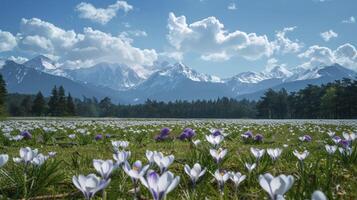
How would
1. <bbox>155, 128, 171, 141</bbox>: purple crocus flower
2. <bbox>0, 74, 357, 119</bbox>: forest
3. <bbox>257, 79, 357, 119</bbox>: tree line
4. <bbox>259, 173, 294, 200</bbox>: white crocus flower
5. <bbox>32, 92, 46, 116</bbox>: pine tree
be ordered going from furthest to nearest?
<bbox>32, 92, 46, 116</bbox>: pine tree, <bbox>0, 74, 357, 119</bbox>: forest, <bbox>257, 79, 357, 119</bbox>: tree line, <bbox>155, 128, 171, 141</bbox>: purple crocus flower, <bbox>259, 173, 294, 200</bbox>: white crocus flower

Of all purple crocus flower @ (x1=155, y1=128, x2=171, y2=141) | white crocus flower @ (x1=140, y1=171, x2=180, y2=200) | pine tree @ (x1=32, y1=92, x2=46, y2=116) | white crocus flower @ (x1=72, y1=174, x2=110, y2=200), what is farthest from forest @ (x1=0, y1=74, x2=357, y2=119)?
white crocus flower @ (x1=140, y1=171, x2=180, y2=200)

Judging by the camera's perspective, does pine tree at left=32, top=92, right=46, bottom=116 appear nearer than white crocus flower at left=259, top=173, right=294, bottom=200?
No

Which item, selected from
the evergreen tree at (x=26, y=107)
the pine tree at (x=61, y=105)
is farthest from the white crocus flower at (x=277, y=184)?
the evergreen tree at (x=26, y=107)

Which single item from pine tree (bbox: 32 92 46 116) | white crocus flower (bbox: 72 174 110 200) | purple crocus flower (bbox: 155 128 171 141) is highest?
pine tree (bbox: 32 92 46 116)

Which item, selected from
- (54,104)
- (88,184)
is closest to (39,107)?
(54,104)

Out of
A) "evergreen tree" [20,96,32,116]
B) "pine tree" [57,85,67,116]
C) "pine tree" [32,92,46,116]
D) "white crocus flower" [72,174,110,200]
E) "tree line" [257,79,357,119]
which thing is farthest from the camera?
"evergreen tree" [20,96,32,116]

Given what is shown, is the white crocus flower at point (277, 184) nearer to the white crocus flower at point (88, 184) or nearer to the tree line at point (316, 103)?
the white crocus flower at point (88, 184)

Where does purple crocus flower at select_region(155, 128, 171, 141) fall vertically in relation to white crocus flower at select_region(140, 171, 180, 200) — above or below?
below

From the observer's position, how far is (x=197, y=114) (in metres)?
149

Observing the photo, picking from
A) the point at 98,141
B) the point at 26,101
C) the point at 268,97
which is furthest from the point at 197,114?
the point at 98,141

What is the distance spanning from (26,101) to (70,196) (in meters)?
122

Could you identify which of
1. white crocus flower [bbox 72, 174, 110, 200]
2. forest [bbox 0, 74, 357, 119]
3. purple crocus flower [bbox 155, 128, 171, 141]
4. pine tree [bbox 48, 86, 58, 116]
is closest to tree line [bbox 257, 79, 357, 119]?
forest [bbox 0, 74, 357, 119]

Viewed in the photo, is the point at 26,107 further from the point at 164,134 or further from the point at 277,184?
the point at 277,184

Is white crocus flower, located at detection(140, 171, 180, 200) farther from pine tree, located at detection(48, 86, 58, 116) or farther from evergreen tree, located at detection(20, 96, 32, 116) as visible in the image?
evergreen tree, located at detection(20, 96, 32, 116)
